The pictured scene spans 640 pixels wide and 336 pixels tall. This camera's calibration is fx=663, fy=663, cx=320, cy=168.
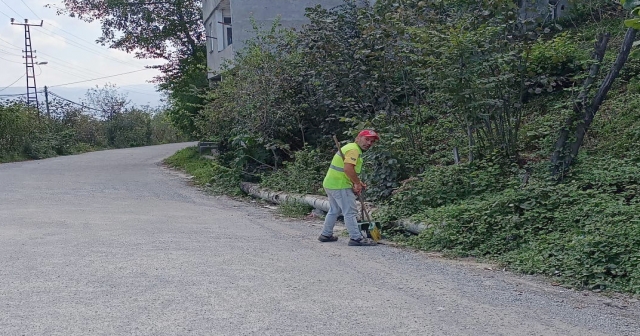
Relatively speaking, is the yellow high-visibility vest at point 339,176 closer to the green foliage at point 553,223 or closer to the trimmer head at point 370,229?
the trimmer head at point 370,229

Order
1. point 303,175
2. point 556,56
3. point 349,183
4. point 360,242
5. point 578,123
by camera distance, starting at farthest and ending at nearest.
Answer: point 303,175 → point 556,56 → point 578,123 → point 349,183 → point 360,242

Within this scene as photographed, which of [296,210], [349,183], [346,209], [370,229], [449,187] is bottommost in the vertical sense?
[296,210]

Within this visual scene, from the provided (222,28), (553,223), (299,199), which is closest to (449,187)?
(553,223)

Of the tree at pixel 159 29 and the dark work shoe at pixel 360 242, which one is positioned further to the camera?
the tree at pixel 159 29

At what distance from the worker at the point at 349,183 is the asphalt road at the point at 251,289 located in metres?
0.31

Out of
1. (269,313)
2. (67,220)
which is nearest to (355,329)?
(269,313)

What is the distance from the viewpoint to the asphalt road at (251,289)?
530cm

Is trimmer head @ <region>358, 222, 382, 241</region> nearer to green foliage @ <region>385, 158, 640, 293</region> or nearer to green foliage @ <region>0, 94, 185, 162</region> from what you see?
Result: green foliage @ <region>385, 158, 640, 293</region>

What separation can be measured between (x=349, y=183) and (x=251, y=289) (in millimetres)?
3023

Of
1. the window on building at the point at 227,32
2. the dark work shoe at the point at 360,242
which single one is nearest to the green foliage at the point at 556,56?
the dark work shoe at the point at 360,242

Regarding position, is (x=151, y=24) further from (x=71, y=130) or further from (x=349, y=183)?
(x=349, y=183)

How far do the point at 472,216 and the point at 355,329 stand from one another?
13.1ft

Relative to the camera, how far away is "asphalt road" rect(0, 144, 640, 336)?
5305mm

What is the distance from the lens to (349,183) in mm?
9039
